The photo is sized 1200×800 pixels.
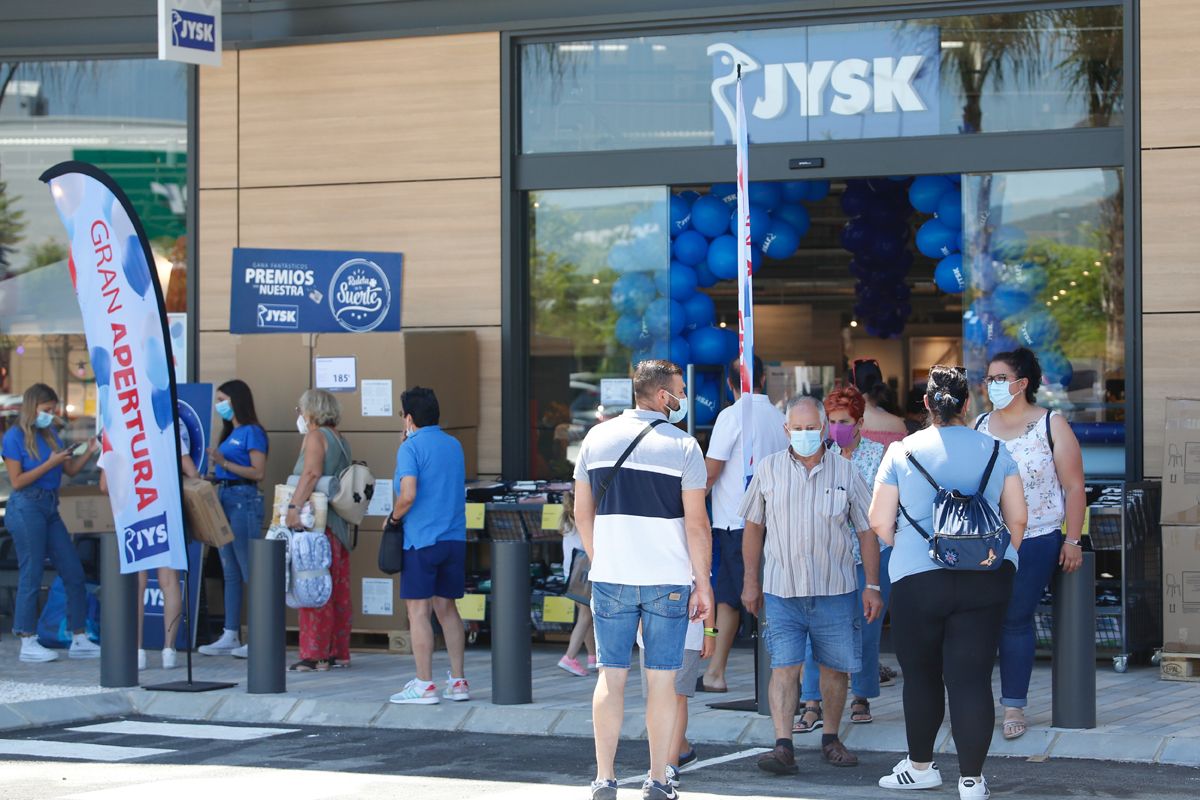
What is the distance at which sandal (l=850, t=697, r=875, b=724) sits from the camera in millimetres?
8758

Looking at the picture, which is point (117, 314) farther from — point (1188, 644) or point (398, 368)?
point (1188, 644)

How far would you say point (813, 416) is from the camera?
25.4 ft

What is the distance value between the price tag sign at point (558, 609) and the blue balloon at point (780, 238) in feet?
10.0

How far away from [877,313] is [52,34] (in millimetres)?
6948

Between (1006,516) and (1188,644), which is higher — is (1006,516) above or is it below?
above

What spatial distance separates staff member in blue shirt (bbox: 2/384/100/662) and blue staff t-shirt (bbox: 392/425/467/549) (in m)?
3.40

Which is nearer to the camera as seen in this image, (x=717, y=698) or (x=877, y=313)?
(x=717, y=698)

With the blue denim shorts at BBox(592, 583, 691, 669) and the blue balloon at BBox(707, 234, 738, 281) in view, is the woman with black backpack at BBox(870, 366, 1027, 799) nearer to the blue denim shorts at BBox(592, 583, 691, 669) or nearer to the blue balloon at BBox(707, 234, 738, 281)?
the blue denim shorts at BBox(592, 583, 691, 669)

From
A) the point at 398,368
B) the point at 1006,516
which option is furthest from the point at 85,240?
the point at 1006,516

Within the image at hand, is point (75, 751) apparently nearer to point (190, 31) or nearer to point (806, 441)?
point (806, 441)

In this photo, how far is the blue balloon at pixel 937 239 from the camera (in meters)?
11.7

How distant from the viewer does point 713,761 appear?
820cm

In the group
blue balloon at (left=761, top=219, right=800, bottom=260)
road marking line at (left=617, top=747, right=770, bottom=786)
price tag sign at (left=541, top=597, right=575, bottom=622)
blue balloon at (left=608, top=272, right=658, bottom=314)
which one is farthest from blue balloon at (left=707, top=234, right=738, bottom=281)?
road marking line at (left=617, top=747, right=770, bottom=786)

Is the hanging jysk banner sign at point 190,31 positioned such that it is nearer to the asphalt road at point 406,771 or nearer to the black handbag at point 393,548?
the black handbag at point 393,548
